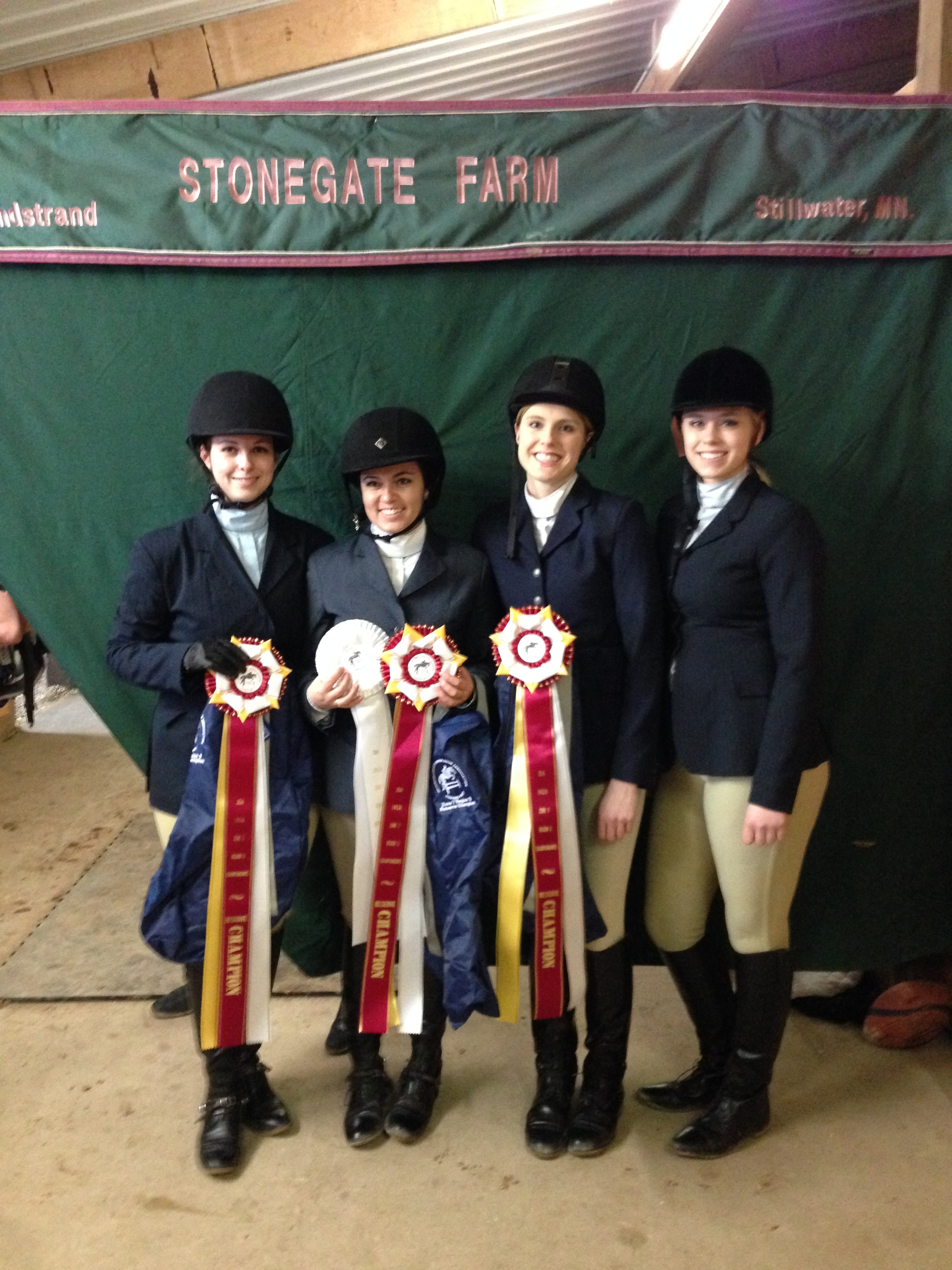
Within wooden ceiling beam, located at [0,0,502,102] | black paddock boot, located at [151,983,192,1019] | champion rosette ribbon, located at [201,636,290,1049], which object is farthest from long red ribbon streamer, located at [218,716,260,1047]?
wooden ceiling beam, located at [0,0,502,102]

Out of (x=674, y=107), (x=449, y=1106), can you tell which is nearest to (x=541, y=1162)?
(x=449, y=1106)

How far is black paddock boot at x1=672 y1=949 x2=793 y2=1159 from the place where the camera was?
72.4 inches

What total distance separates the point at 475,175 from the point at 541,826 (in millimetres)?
1396

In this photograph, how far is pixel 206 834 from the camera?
69.8 inches

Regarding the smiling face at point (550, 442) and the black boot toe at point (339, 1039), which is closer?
the smiling face at point (550, 442)

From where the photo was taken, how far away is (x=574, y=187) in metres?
2.04

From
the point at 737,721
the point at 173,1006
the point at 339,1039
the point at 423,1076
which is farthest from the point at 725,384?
the point at 173,1006

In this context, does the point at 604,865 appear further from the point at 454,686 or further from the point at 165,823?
the point at 165,823

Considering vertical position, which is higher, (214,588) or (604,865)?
(214,588)

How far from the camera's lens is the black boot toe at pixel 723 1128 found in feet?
6.09

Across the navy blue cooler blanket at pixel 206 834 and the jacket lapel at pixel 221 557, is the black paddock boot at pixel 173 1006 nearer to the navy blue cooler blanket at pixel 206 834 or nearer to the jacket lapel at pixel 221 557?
the navy blue cooler blanket at pixel 206 834

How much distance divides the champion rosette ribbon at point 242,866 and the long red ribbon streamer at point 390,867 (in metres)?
0.20

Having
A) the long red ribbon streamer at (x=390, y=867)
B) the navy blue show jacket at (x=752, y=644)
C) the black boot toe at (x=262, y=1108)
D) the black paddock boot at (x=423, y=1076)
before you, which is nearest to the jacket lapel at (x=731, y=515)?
the navy blue show jacket at (x=752, y=644)

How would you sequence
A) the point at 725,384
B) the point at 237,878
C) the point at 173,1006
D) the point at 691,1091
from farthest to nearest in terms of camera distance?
the point at 173,1006, the point at 691,1091, the point at 237,878, the point at 725,384
